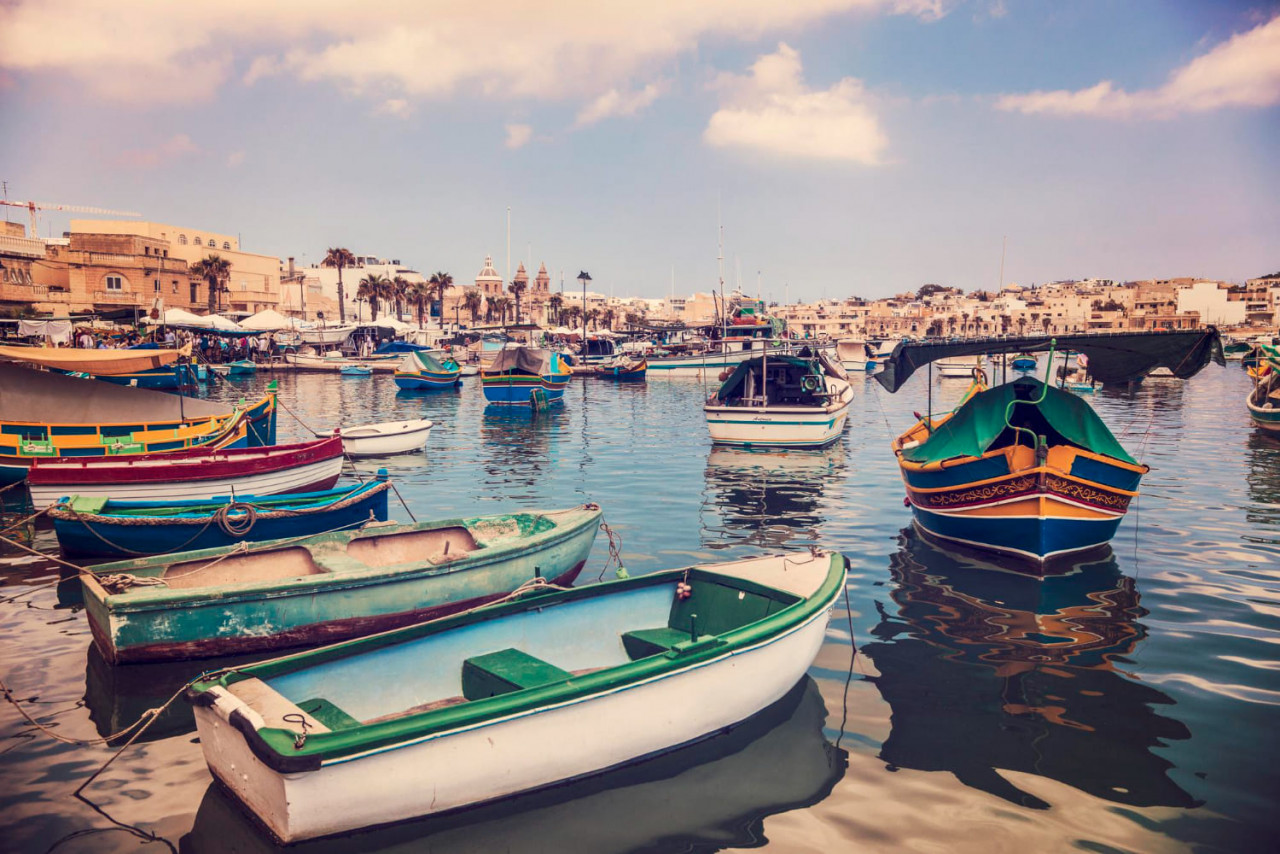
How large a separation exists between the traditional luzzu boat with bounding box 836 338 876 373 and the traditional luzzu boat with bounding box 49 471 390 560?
82203 mm

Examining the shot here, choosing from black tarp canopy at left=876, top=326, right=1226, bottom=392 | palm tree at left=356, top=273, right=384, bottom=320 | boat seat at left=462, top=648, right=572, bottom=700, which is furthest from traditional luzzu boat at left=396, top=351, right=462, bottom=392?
palm tree at left=356, top=273, right=384, bottom=320

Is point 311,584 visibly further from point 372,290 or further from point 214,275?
point 372,290

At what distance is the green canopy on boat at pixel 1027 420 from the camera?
12.4 m

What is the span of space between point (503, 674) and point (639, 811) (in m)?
1.67

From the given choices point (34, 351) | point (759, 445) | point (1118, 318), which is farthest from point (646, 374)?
point (1118, 318)

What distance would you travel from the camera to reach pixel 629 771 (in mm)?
6625

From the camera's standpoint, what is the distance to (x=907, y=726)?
24.6ft

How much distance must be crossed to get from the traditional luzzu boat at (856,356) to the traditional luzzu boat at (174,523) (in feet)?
270

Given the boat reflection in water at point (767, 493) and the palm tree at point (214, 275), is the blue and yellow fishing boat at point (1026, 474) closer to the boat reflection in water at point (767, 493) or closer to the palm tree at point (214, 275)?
the boat reflection in water at point (767, 493)

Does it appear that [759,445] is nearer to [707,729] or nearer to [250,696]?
[707,729]

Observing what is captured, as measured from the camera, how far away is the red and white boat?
44.7 feet

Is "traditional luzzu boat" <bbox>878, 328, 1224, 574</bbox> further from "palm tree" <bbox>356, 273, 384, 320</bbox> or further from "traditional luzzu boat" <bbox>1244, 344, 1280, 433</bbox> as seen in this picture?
"palm tree" <bbox>356, 273, 384, 320</bbox>

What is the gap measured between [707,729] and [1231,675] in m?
6.17

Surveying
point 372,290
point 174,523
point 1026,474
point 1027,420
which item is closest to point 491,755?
point 174,523
